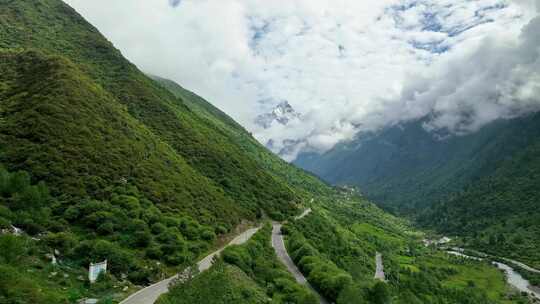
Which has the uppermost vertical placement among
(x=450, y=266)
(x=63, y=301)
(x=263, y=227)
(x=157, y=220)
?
(x=450, y=266)

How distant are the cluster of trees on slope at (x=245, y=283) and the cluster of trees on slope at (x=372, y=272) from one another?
7165 millimetres

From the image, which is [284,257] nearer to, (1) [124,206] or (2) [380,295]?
(2) [380,295]

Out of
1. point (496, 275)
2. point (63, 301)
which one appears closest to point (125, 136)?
point (63, 301)

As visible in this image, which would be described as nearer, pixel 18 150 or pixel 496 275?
pixel 18 150

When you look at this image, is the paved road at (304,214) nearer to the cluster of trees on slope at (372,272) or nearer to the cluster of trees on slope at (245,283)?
the cluster of trees on slope at (372,272)

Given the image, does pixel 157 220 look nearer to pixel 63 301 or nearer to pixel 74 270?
pixel 74 270

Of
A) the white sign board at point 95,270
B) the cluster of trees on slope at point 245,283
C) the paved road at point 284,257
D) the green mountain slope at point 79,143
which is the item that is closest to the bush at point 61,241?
the white sign board at point 95,270

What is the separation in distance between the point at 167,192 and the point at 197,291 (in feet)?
126

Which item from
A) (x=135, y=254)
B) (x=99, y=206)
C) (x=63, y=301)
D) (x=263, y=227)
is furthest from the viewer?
(x=263, y=227)

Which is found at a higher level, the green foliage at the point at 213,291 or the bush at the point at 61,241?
the green foliage at the point at 213,291

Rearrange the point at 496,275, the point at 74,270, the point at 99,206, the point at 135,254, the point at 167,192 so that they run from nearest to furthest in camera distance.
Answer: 1. the point at 74,270
2. the point at 135,254
3. the point at 99,206
4. the point at 167,192
5. the point at 496,275

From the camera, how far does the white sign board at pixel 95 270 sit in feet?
152

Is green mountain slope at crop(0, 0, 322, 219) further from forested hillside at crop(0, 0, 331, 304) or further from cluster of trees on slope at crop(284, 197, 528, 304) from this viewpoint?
cluster of trees on slope at crop(284, 197, 528, 304)

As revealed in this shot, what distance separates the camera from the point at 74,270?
4750 cm
